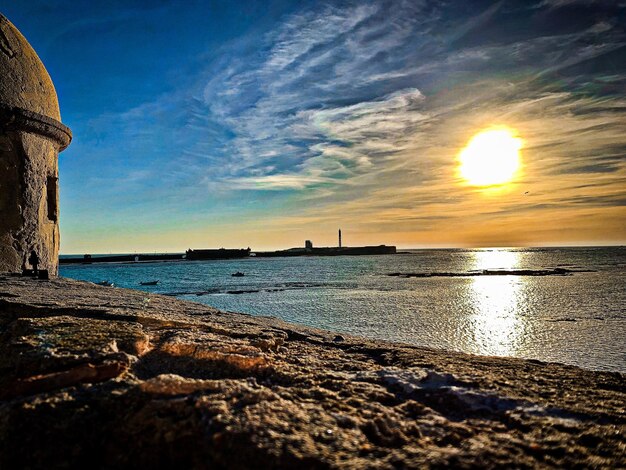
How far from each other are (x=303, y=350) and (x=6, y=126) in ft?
19.8

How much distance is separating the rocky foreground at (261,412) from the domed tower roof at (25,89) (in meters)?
5.30

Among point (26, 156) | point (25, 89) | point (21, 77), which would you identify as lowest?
point (26, 156)

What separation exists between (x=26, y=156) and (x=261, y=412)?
6.70m

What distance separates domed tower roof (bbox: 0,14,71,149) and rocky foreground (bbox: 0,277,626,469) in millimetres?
5301

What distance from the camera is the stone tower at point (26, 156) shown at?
20.4 feet

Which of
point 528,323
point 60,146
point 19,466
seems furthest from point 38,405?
point 528,323

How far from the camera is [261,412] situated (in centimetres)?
158

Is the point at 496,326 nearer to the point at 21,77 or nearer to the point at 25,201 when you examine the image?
the point at 25,201

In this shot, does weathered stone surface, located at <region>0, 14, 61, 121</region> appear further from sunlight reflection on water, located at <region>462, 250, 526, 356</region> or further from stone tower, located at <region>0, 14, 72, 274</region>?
sunlight reflection on water, located at <region>462, 250, 526, 356</region>

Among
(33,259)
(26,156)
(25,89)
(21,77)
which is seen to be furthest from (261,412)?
(21,77)

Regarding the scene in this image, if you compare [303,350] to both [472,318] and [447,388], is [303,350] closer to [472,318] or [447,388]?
[447,388]

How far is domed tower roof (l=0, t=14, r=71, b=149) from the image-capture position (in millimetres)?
6473

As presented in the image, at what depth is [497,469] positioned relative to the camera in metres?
1.31

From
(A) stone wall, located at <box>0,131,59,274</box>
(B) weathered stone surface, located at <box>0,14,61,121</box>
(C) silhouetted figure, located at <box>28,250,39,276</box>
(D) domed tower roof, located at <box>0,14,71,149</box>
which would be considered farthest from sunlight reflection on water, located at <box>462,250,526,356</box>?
(B) weathered stone surface, located at <box>0,14,61,121</box>
